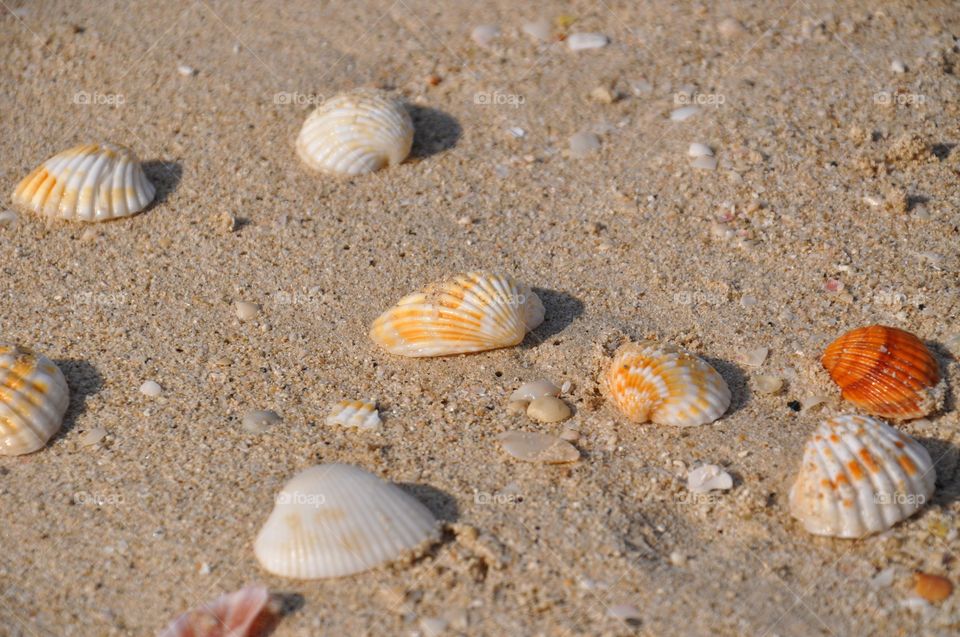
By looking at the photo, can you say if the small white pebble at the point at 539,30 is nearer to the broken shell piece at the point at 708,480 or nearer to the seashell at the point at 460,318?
the seashell at the point at 460,318

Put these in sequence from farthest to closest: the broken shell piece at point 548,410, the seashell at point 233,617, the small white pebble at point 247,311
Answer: the small white pebble at point 247,311, the broken shell piece at point 548,410, the seashell at point 233,617

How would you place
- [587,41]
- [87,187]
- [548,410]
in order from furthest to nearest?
[587,41]
[87,187]
[548,410]

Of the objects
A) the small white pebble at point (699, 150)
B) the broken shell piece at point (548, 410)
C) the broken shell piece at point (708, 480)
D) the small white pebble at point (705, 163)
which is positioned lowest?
the broken shell piece at point (548, 410)

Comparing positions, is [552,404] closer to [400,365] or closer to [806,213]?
[400,365]

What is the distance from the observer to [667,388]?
3.28m

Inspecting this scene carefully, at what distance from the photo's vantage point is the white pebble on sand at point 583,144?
4.50m

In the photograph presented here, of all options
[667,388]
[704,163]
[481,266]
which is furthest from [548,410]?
[704,163]

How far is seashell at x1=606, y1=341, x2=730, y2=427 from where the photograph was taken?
3266mm

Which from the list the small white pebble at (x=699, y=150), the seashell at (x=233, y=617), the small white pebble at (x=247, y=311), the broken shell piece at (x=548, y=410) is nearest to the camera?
the seashell at (x=233, y=617)

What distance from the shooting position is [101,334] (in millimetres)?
3791

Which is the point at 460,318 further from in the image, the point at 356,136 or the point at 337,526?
the point at 356,136

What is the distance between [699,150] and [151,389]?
99.5 inches

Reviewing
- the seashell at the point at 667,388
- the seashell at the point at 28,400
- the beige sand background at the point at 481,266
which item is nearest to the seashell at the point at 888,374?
the beige sand background at the point at 481,266

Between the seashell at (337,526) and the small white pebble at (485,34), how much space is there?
9.49 ft
